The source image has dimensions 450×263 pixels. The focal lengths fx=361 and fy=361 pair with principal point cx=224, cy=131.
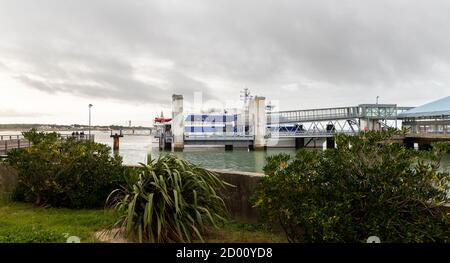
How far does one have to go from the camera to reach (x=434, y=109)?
4825 centimetres

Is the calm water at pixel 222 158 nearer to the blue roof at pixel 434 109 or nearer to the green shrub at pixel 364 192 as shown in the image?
the blue roof at pixel 434 109

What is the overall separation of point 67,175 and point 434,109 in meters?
52.2

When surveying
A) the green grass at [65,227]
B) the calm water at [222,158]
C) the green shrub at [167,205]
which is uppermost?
the green shrub at [167,205]

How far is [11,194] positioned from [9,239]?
10.1ft

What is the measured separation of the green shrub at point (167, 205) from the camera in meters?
4.05

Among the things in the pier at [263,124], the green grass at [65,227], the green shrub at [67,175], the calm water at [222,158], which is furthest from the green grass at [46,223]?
the pier at [263,124]

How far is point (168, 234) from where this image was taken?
413cm

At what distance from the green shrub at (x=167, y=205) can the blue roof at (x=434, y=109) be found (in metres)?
47.2

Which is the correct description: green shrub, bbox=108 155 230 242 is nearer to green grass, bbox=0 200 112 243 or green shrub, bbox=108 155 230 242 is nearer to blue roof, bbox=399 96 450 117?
green grass, bbox=0 200 112 243

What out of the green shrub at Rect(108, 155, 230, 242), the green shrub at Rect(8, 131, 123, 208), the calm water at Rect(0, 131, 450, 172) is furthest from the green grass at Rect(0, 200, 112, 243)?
the calm water at Rect(0, 131, 450, 172)

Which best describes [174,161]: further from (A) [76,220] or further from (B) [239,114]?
(B) [239,114]

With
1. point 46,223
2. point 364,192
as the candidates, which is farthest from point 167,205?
point 364,192

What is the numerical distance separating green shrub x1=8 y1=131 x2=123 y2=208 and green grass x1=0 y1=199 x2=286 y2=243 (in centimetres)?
25

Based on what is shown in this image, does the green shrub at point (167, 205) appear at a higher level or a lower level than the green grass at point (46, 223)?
higher
